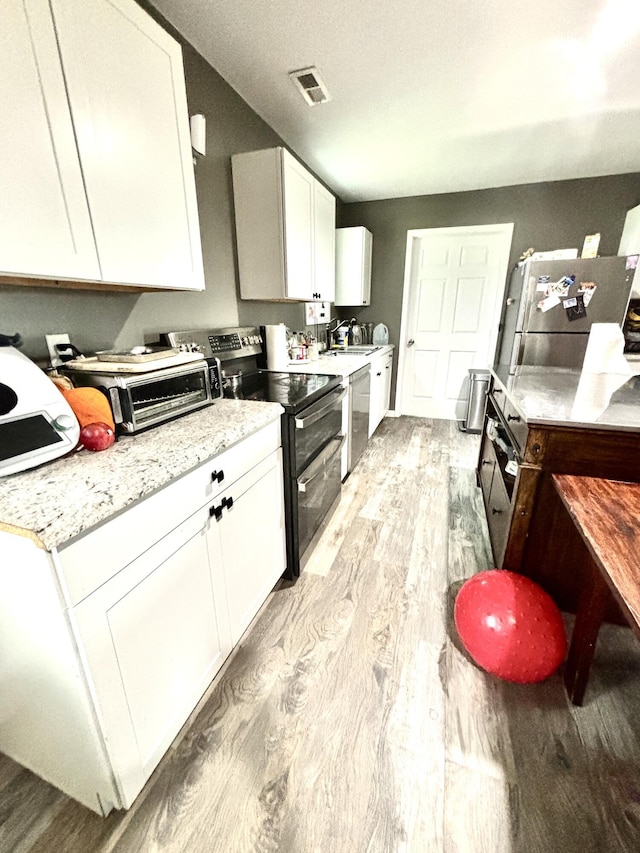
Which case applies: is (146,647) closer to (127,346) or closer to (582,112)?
(127,346)

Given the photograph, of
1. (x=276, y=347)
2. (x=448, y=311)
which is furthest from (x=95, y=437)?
(x=448, y=311)

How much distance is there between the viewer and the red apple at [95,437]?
94cm

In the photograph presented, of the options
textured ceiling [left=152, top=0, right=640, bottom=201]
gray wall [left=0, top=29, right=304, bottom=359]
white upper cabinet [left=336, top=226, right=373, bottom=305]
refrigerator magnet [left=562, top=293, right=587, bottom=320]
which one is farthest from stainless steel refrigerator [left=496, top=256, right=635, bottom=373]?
gray wall [left=0, top=29, right=304, bottom=359]

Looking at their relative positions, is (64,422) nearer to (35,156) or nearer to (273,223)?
(35,156)

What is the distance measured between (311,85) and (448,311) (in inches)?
101

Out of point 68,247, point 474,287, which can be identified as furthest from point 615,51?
point 68,247

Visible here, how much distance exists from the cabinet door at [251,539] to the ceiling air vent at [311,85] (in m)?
1.95

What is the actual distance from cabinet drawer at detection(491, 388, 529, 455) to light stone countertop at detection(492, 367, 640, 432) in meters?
0.06

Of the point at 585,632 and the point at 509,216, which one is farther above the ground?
the point at 509,216

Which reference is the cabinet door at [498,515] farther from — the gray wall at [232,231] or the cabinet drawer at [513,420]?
the gray wall at [232,231]

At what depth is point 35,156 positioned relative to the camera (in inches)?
33.2

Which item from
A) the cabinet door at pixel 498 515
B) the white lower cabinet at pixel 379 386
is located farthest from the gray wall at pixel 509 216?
the cabinet door at pixel 498 515

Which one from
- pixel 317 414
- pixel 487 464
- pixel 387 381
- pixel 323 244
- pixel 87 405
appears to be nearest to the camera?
pixel 87 405

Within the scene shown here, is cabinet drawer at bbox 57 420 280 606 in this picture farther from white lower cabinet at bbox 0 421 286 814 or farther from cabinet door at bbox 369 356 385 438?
cabinet door at bbox 369 356 385 438
